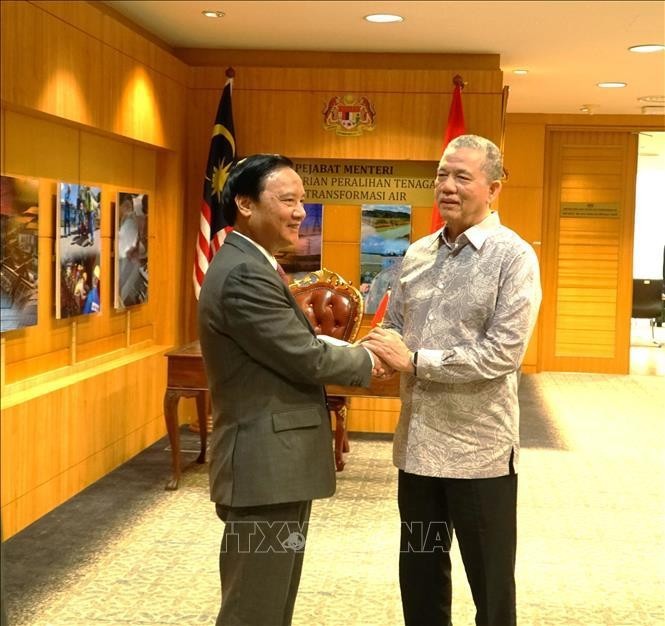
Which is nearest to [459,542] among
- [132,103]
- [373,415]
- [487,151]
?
[487,151]

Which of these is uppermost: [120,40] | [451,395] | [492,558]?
[120,40]

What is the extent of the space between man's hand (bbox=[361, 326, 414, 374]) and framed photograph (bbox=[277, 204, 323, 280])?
4363mm

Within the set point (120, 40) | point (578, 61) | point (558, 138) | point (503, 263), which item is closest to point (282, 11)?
point (120, 40)

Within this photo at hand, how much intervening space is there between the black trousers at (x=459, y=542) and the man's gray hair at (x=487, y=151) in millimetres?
885

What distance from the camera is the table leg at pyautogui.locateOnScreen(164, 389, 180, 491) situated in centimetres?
549

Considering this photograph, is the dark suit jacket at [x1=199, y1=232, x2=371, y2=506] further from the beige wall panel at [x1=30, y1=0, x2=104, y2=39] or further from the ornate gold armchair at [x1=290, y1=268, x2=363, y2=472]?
the ornate gold armchair at [x1=290, y1=268, x2=363, y2=472]

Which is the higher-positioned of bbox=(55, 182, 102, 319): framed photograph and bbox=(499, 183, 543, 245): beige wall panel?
bbox=(499, 183, 543, 245): beige wall panel

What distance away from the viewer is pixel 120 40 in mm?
5660

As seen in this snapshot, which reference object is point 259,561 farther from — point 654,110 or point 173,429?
point 654,110

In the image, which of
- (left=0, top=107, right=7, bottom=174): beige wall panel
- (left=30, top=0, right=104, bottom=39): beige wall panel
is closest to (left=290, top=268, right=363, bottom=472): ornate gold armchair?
(left=30, top=0, right=104, bottom=39): beige wall panel

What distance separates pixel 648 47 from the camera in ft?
22.2

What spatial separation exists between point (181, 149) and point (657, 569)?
14.4 ft

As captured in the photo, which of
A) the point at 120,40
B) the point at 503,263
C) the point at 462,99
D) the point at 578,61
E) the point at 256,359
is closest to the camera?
the point at 256,359

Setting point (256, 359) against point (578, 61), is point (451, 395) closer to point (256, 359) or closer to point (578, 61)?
point (256, 359)
